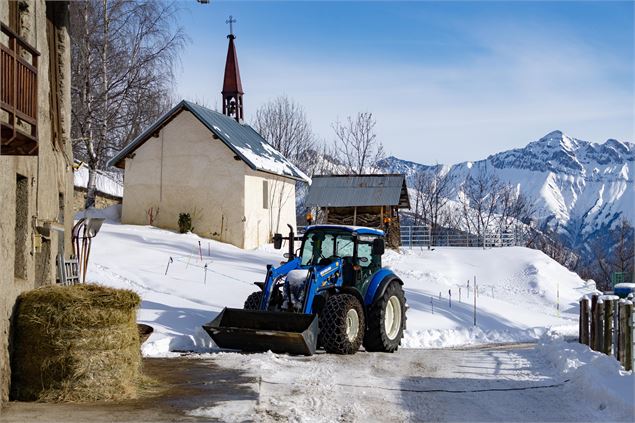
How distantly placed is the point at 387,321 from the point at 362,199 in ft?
89.0

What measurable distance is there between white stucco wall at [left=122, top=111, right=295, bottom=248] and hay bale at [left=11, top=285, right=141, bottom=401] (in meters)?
21.8

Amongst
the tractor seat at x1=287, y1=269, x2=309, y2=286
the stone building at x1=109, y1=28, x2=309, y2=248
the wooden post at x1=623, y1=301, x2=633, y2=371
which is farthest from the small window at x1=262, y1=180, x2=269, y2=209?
the wooden post at x1=623, y1=301, x2=633, y2=371

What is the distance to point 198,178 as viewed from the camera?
32344 millimetres

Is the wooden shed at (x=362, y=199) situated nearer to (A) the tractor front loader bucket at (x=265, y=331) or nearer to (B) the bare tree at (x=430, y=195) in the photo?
(A) the tractor front loader bucket at (x=265, y=331)

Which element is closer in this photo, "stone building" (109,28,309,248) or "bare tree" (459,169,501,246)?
"stone building" (109,28,309,248)

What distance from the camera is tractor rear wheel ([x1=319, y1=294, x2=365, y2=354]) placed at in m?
13.5

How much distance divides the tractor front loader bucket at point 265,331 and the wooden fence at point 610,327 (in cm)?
485

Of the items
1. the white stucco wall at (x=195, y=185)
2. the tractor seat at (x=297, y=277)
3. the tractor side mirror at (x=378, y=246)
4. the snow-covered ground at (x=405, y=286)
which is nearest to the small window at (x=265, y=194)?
the white stucco wall at (x=195, y=185)

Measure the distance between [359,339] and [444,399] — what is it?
420 centimetres

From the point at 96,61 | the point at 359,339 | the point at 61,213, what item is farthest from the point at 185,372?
the point at 96,61

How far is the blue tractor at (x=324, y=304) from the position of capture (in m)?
13.3

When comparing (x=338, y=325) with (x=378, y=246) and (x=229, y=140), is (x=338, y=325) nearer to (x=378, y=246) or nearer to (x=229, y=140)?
(x=378, y=246)

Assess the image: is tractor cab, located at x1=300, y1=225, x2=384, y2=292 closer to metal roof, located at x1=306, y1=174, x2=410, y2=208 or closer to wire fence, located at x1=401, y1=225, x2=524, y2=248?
metal roof, located at x1=306, y1=174, x2=410, y2=208

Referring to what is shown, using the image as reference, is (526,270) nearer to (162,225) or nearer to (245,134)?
(245,134)
